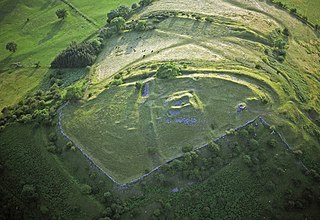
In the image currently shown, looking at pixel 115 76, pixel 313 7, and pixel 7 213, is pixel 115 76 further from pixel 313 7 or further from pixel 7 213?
pixel 313 7

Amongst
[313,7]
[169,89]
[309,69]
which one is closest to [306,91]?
[309,69]

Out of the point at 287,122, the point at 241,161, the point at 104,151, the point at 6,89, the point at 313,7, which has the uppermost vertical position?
the point at 313,7

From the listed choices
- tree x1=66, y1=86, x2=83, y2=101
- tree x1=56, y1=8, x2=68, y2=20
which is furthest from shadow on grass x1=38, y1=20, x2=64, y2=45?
tree x1=66, y1=86, x2=83, y2=101

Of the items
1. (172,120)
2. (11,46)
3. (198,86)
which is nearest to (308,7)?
(198,86)

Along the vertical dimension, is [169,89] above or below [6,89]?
above

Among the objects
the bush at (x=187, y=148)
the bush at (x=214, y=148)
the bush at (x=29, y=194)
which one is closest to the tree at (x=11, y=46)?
the bush at (x=29, y=194)

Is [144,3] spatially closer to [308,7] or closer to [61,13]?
[61,13]
